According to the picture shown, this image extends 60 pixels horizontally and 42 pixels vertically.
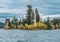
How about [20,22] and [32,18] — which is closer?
[20,22]

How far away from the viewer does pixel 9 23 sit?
47.8m

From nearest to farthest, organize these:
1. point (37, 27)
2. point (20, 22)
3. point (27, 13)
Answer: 1. point (20, 22)
2. point (37, 27)
3. point (27, 13)

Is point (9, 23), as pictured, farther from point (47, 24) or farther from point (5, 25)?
point (47, 24)

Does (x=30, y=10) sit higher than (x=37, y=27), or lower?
higher

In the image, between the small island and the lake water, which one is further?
the small island

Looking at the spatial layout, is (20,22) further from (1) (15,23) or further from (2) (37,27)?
(2) (37,27)

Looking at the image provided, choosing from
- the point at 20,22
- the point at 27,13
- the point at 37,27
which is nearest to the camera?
the point at 20,22

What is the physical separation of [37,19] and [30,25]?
314 centimetres

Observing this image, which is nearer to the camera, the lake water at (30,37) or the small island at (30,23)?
the lake water at (30,37)

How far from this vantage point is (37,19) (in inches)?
2032

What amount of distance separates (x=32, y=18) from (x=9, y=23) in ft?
19.4

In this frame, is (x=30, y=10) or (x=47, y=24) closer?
(x=47, y=24)

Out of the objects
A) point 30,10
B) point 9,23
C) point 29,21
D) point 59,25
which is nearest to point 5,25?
point 9,23

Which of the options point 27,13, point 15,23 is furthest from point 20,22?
point 27,13
